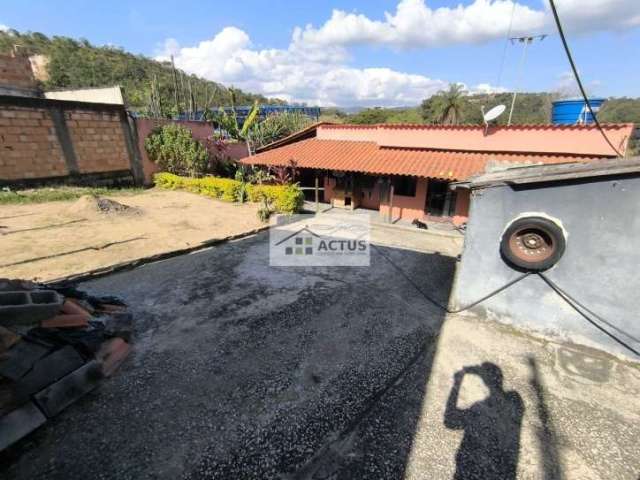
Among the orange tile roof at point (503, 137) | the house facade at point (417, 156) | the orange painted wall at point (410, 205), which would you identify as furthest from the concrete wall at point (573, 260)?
the orange tile roof at point (503, 137)

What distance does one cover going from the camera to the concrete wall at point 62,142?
14.2 meters

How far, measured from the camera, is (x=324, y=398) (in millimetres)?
4391

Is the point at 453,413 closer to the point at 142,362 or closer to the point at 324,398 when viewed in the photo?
the point at 324,398

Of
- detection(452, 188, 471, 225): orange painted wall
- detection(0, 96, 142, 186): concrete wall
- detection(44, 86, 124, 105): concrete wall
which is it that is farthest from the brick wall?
detection(452, 188, 471, 225): orange painted wall

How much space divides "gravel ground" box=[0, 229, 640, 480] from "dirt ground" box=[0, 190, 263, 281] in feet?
8.65

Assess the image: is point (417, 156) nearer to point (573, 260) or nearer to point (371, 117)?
point (573, 260)

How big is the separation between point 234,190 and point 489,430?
15209 mm

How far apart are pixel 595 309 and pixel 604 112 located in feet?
268

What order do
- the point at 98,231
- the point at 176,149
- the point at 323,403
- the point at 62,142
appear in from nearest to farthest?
the point at 323,403 < the point at 98,231 < the point at 62,142 < the point at 176,149

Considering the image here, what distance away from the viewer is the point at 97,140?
1695 centimetres

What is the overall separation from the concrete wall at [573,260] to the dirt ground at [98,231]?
8.59 m

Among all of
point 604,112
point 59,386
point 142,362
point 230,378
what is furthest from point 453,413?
point 604,112

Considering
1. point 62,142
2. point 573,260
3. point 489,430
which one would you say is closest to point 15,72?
point 62,142

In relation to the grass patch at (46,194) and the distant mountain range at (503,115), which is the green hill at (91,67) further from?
the grass patch at (46,194)
